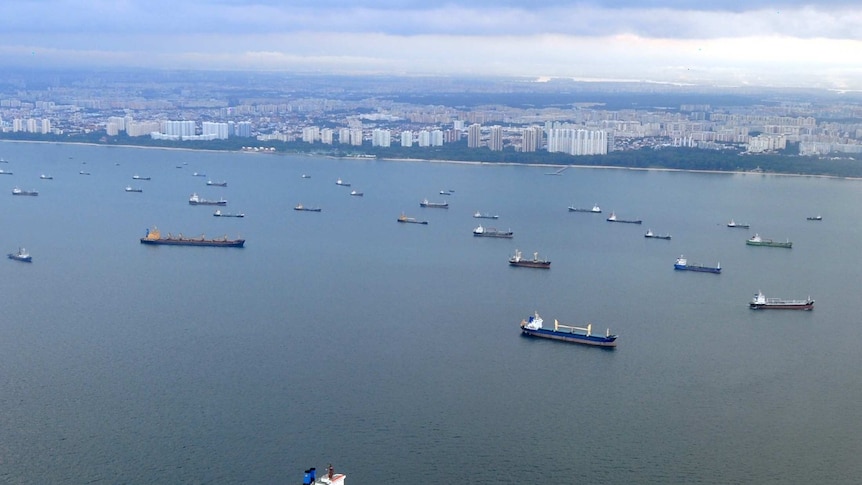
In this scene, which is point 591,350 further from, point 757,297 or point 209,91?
point 209,91

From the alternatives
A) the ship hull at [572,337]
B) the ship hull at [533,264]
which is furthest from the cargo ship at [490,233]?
the ship hull at [572,337]

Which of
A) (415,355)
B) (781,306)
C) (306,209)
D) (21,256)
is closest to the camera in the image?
(415,355)

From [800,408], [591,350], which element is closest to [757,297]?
[591,350]

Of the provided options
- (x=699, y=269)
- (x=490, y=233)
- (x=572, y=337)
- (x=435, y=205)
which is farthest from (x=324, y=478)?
(x=435, y=205)

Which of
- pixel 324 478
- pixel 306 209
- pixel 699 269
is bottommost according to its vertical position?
pixel 324 478

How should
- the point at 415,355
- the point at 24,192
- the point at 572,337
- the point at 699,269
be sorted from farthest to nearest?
the point at 24,192
the point at 699,269
the point at 572,337
the point at 415,355

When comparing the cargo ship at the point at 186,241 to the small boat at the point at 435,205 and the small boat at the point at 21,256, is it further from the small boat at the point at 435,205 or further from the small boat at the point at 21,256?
the small boat at the point at 435,205

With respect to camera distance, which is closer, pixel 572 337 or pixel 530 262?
pixel 572 337

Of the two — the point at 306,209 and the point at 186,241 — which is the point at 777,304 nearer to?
the point at 186,241
